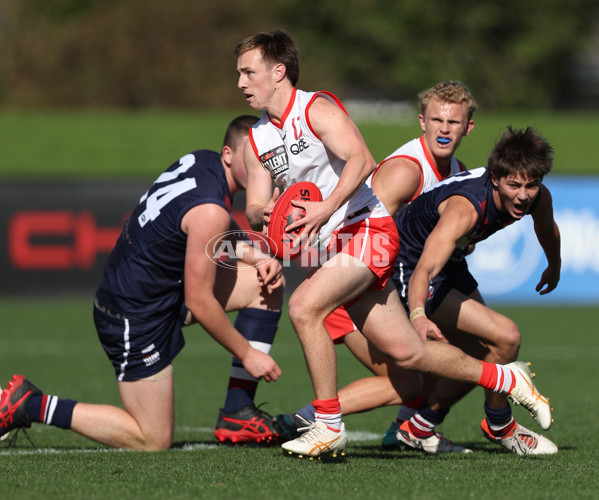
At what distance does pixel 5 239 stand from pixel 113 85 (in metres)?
13.0

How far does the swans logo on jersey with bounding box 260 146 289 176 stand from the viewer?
4969 millimetres

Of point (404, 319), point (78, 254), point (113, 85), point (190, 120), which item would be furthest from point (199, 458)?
point (113, 85)

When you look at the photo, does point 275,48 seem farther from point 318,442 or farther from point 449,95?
point 318,442

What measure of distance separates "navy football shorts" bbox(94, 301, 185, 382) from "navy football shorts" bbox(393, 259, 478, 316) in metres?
1.31

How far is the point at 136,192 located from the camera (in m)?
14.1

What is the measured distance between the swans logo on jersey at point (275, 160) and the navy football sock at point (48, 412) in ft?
5.91

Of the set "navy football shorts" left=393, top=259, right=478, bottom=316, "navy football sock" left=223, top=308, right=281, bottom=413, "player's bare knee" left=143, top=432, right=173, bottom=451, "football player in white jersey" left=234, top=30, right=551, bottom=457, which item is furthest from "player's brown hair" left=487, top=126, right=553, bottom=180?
"player's bare knee" left=143, top=432, right=173, bottom=451

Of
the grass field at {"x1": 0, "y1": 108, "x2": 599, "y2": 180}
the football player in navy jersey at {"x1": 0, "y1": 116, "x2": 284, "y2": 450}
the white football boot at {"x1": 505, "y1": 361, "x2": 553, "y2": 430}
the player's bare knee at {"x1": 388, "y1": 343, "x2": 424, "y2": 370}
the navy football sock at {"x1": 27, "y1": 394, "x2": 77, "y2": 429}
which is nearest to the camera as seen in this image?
the player's bare knee at {"x1": 388, "y1": 343, "x2": 424, "y2": 370}

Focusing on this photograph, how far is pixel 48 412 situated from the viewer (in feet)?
18.0

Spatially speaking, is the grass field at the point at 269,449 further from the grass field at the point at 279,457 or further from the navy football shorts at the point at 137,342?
the navy football shorts at the point at 137,342

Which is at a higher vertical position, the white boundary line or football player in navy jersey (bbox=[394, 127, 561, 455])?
football player in navy jersey (bbox=[394, 127, 561, 455])

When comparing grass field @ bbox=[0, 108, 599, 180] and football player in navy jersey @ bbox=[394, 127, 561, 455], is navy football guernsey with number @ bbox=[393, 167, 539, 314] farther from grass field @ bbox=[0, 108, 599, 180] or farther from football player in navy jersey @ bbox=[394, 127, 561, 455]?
grass field @ bbox=[0, 108, 599, 180]

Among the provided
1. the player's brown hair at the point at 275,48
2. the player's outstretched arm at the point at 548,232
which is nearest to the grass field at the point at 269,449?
the player's outstretched arm at the point at 548,232

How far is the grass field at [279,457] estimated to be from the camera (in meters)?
4.18
